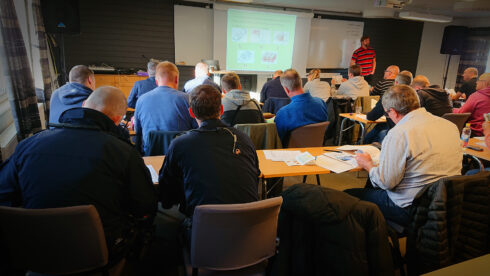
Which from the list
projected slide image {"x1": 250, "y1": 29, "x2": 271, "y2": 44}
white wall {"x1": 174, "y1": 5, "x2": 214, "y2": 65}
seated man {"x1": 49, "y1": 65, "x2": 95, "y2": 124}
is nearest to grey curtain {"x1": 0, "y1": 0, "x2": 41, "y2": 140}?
seated man {"x1": 49, "y1": 65, "x2": 95, "y2": 124}

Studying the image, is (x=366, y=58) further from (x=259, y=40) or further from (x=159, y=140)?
(x=159, y=140)

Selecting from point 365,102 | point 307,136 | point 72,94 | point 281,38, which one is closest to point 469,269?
point 307,136

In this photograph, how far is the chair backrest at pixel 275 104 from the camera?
451cm

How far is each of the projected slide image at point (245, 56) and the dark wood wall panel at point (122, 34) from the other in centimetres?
162

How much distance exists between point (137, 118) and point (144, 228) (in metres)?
1.35

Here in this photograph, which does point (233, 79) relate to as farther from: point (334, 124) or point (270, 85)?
point (334, 124)

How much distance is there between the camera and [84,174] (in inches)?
51.1

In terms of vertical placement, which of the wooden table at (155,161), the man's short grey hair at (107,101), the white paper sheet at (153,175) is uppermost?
the man's short grey hair at (107,101)

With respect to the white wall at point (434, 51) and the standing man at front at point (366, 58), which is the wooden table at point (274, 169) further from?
the white wall at point (434, 51)

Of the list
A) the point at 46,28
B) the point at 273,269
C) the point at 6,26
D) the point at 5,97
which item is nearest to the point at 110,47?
the point at 46,28

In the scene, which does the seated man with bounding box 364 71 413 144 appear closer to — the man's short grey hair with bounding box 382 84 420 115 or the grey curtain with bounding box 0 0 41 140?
the man's short grey hair with bounding box 382 84 420 115

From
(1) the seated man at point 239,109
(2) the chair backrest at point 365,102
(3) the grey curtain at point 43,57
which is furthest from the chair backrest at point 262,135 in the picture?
(3) the grey curtain at point 43,57

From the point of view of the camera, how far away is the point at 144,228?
1.74 metres

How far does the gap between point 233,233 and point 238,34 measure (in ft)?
21.3
